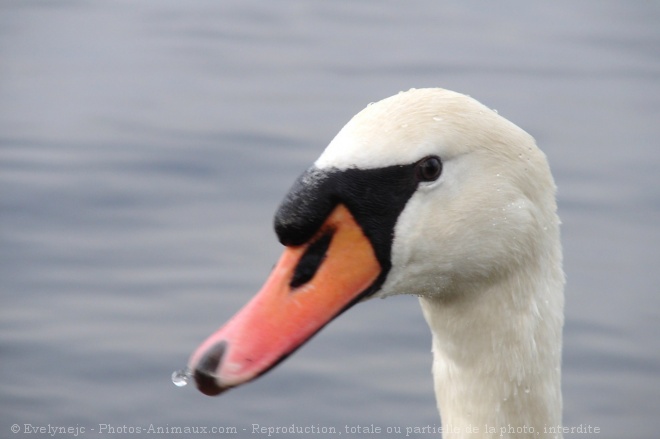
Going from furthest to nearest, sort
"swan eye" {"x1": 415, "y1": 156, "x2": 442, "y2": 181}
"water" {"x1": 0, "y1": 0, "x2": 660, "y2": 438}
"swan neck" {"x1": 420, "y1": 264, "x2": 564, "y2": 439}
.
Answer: "water" {"x1": 0, "y1": 0, "x2": 660, "y2": 438}, "swan neck" {"x1": 420, "y1": 264, "x2": 564, "y2": 439}, "swan eye" {"x1": 415, "y1": 156, "x2": 442, "y2": 181}

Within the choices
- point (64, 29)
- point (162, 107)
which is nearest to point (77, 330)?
point (162, 107)

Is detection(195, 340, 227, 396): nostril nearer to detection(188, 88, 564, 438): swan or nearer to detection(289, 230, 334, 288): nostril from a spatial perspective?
detection(188, 88, 564, 438): swan

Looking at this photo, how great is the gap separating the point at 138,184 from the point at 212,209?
2.12 feet

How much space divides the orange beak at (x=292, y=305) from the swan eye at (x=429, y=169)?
246mm

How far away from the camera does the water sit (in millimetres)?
6949

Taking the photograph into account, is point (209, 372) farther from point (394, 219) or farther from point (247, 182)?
point (247, 182)

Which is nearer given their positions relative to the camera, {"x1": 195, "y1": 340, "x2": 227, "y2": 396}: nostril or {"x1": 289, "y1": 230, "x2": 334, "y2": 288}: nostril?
{"x1": 195, "y1": 340, "x2": 227, "y2": 396}: nostril

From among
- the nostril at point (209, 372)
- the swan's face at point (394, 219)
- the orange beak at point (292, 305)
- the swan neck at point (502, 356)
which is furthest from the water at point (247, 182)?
the nostril at point (209, 372)

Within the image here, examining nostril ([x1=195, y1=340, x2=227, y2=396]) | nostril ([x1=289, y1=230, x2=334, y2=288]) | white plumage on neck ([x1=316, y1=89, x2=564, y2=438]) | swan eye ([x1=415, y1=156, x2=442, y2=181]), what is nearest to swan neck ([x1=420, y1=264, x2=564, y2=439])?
white plumage on neck ([x1=316, y1=89, x2=564, y2=438])

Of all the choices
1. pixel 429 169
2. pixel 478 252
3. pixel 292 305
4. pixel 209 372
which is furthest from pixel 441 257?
pixel 209 372

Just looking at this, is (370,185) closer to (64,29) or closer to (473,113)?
(473,113)

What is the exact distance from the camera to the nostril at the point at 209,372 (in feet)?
11.3

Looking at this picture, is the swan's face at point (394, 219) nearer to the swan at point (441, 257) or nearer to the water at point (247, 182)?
the swan at point (441, 257)

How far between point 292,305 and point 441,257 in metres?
Answer: 0.54
